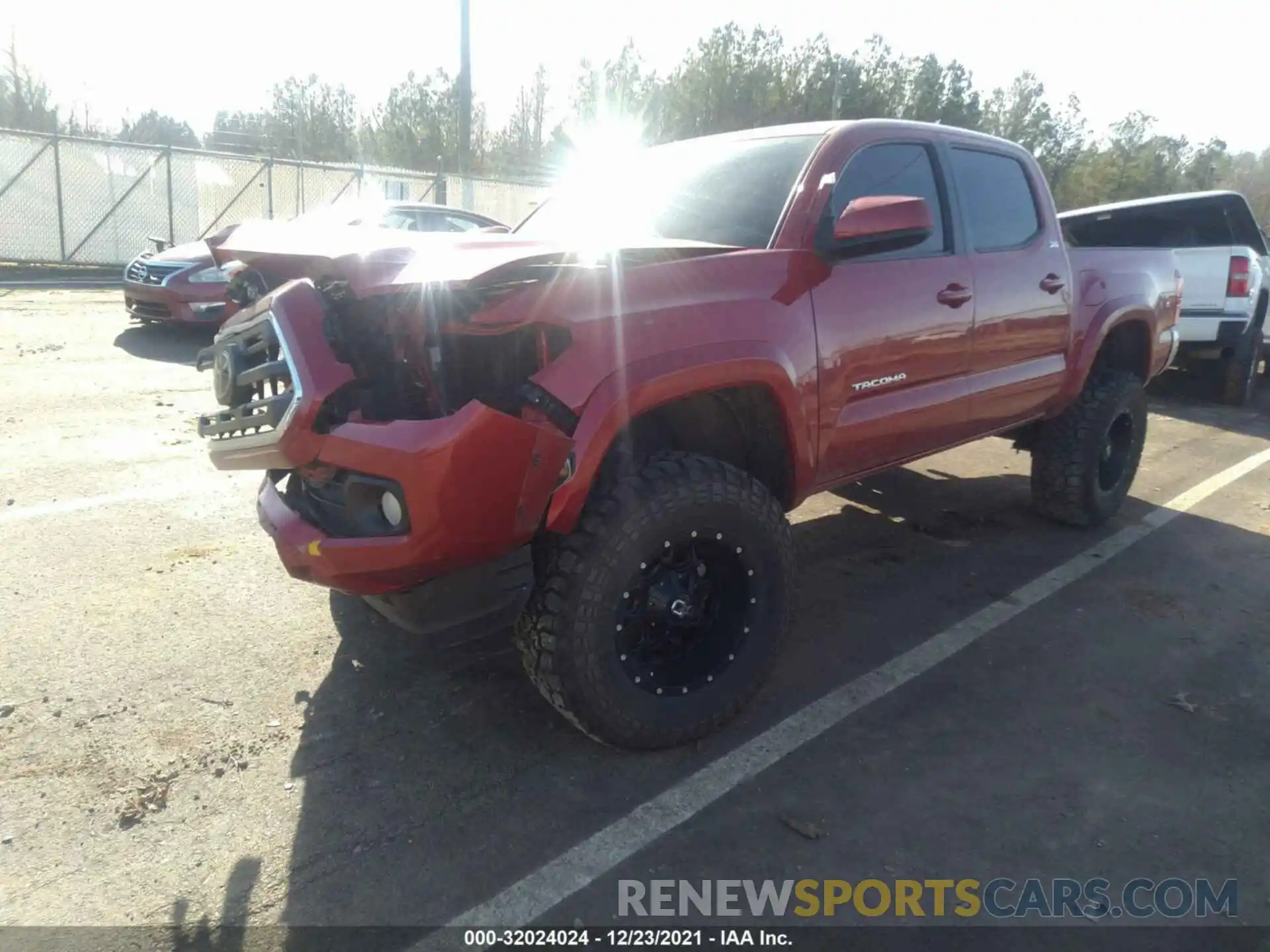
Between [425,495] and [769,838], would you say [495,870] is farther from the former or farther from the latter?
[425,495]

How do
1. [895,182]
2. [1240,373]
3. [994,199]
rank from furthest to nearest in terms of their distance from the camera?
[1240,373], [994,199], [895,182]

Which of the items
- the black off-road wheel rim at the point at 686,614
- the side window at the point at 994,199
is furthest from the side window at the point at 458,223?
the black off-road wheel rim at the point at 686,614

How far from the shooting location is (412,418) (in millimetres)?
2586

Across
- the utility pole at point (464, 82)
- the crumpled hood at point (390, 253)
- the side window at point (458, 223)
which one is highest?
the utility pole at point (464, 82)

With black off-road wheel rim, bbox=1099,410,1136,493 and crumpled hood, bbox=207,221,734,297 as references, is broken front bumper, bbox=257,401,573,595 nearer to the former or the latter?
crumpled hood, bbox=207,221,734,297

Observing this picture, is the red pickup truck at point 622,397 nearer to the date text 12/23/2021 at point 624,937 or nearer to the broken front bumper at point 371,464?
the broken front bumper at point 371,464

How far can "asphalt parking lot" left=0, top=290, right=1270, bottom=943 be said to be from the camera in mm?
2434

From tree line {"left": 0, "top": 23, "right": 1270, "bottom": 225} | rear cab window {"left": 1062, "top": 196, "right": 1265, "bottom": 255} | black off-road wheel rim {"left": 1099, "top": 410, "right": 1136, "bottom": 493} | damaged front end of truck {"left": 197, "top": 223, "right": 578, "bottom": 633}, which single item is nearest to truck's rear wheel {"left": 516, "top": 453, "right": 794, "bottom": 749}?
damaged front end of truck {"left": 197, "top": 223, "right": 578, "bottom": 633}

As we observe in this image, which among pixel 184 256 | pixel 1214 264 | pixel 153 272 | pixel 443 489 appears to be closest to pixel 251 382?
pixel 443 489

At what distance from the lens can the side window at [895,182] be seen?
356cm

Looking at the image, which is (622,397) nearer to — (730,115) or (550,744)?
(550,744)

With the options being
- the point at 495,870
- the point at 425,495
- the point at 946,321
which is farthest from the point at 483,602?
the point at 946,321

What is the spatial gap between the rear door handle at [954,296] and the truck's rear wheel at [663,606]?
1319 mm

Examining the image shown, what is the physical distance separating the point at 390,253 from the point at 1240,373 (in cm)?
959
